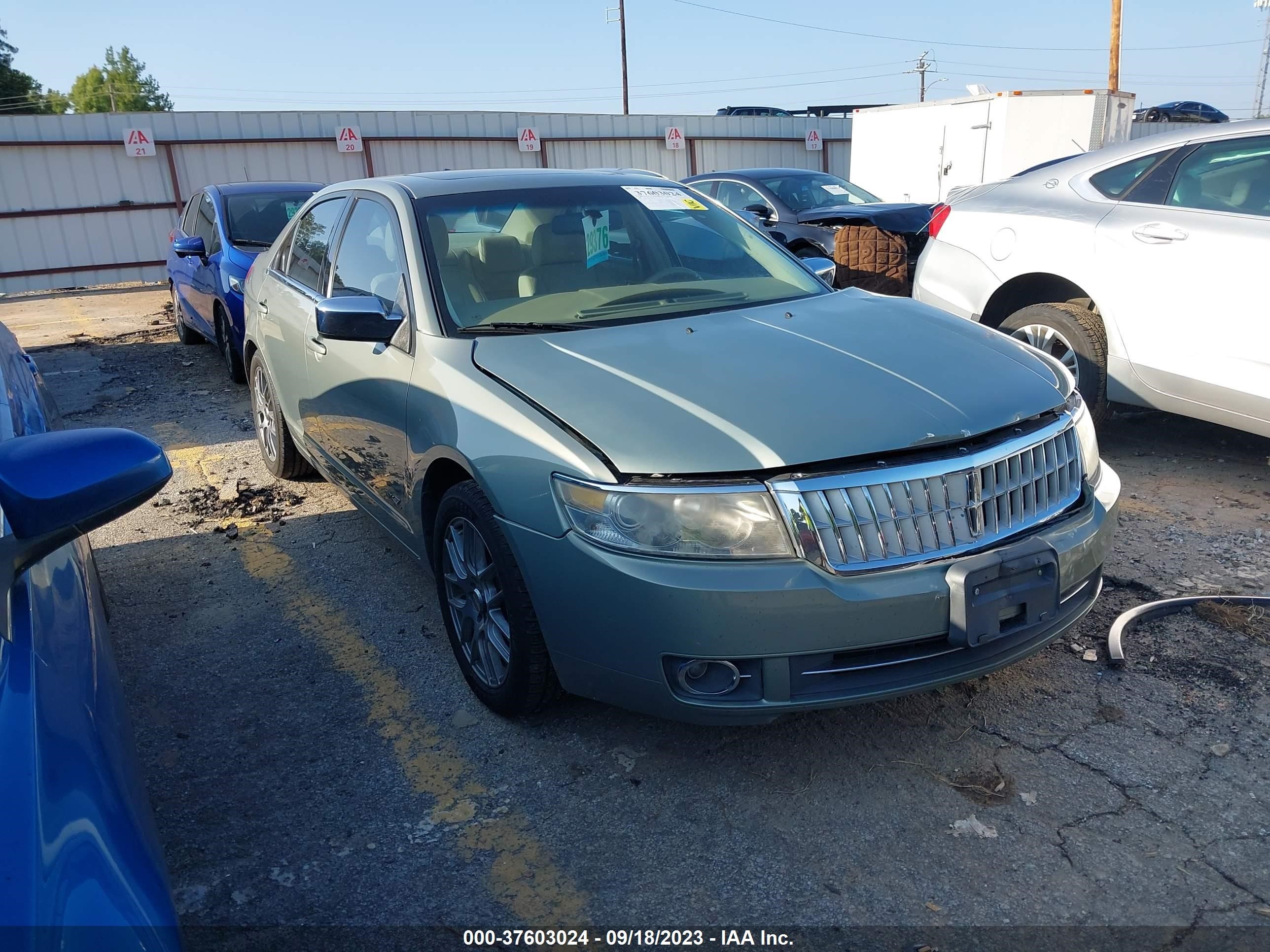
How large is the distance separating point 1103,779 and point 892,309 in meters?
1.65

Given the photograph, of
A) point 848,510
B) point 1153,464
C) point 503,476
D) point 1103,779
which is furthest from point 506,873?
point 1153,464

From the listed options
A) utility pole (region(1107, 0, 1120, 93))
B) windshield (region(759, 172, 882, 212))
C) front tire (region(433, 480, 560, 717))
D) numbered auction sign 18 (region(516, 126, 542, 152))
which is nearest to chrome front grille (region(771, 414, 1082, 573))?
front tire (region(433, 480, 560, 717))

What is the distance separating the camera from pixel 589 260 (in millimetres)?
3660

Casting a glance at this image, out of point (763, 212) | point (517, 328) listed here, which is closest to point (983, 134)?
point (763, 212)

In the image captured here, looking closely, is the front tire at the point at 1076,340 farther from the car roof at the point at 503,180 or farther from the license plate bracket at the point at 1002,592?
the license plate bracket at the point at 1002,592

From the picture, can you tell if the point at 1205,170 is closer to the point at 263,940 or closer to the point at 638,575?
the point at 638,575

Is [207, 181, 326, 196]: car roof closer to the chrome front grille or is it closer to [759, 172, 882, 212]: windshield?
[759, 172, 882, 212]: windshield

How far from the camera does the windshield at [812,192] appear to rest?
1062 centimetres

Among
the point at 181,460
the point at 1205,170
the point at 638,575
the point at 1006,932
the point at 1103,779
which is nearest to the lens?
the point at 1006,932

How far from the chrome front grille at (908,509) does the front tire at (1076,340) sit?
261cm

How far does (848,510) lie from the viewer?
2.40 m

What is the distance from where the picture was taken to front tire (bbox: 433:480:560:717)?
2748mm

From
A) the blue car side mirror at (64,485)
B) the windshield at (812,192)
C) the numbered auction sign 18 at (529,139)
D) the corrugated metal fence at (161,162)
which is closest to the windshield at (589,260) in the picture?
the blue car side mirror at (64,485)

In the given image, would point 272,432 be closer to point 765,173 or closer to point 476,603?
point 476,603
